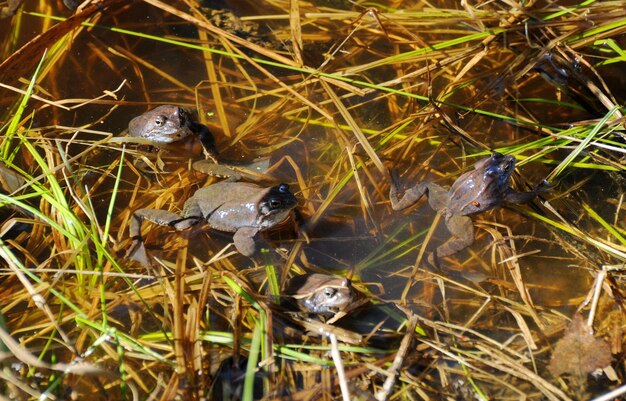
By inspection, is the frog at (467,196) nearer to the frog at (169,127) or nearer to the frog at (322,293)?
the frog at (322,293)

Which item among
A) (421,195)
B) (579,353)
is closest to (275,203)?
(421,195)

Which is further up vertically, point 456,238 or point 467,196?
point 467,196

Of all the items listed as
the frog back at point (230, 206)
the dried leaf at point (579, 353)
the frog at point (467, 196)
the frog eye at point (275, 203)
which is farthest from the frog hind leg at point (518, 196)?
the frog back at point (230, 206)

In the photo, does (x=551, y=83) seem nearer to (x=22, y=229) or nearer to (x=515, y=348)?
(x=515, y=348)

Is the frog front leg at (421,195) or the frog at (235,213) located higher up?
the frog front leg at (421,195)

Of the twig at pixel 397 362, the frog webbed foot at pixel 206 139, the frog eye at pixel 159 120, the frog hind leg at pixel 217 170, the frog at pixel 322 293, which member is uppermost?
the frog eye at pixel 159 120

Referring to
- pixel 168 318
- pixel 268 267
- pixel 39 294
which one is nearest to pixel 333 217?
pixel 268 267

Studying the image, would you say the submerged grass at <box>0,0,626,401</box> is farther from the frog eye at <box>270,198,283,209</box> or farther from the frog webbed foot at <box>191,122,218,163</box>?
the frog eye at <box>270,198,283,209</box>

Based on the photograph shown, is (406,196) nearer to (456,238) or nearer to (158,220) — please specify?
(456,238)
